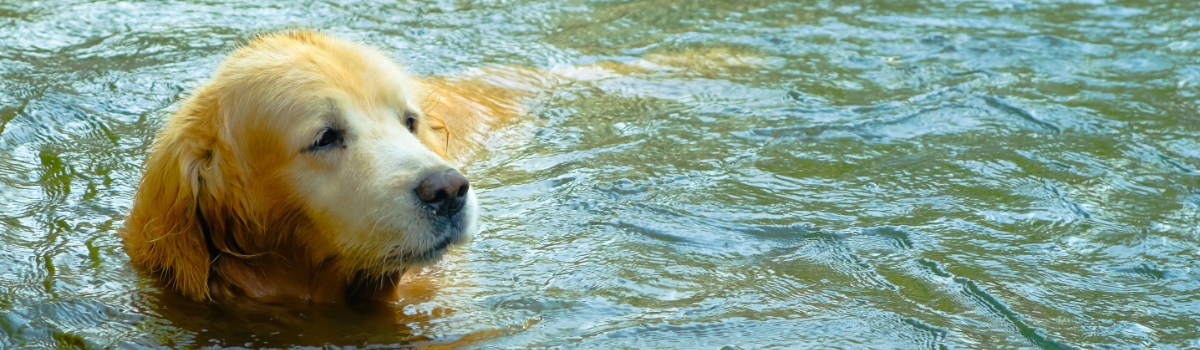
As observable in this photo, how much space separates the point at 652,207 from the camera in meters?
5.06

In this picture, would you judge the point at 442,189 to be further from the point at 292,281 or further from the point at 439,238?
the point at 292,281

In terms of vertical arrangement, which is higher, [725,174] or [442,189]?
[442,189]

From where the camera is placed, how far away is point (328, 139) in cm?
400

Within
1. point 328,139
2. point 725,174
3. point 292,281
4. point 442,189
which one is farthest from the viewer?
point 725,174

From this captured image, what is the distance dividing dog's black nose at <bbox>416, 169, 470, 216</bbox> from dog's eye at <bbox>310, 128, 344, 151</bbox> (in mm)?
438

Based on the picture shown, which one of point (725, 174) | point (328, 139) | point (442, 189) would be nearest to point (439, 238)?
point (442, 189)

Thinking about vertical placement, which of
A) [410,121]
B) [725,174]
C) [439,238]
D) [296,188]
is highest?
[410,121]

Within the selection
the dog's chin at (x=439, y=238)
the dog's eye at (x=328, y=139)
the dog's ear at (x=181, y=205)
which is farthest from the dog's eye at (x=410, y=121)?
the dog's ear at (x=181, y=205)

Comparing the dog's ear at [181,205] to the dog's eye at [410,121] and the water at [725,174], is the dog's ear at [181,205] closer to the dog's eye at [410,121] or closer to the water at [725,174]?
the water at [725,174]

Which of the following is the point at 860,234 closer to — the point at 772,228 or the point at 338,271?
the point at 772,228

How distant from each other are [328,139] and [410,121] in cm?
42

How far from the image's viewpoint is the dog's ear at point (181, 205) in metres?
4.04

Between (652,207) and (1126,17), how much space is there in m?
5.20

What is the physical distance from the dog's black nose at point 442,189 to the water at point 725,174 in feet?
1.54
